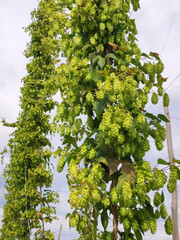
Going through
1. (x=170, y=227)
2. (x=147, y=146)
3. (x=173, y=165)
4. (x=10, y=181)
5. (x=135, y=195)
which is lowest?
(x=170, y=227)

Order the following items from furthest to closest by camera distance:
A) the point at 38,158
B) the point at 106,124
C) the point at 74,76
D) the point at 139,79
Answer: the point at 38,158
the point at 74,76
the point at 139,79
the point at 106,124

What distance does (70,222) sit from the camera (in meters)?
2.44

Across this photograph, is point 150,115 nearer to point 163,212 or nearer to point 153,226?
point 163,212

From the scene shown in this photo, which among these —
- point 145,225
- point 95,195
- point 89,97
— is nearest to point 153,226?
point 145,225

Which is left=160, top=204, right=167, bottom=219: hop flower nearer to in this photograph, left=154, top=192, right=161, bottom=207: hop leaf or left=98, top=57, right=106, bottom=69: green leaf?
left=154, top=192, right=161, bottom=207: hop leaf

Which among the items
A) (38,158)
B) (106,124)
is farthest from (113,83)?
(38,158)

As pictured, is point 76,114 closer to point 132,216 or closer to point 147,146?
point 147,146

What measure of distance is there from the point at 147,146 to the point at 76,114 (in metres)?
0.68

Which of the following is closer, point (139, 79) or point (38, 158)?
point (139, 79)

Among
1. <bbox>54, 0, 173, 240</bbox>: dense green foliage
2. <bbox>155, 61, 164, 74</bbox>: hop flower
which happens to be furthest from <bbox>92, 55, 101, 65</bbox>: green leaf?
<bbox>155, 61, 164, 74</bbox>: hop flower

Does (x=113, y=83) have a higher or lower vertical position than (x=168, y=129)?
lower

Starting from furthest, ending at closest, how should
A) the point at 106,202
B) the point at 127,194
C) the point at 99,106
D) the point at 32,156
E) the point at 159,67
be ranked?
the point at 32,156
the point at 159,67
the point at 99,106
the point at 106,202
the point at 127,194

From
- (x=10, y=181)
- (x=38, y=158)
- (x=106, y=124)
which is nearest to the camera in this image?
(x=106, y=124)

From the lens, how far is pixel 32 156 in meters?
7.71
